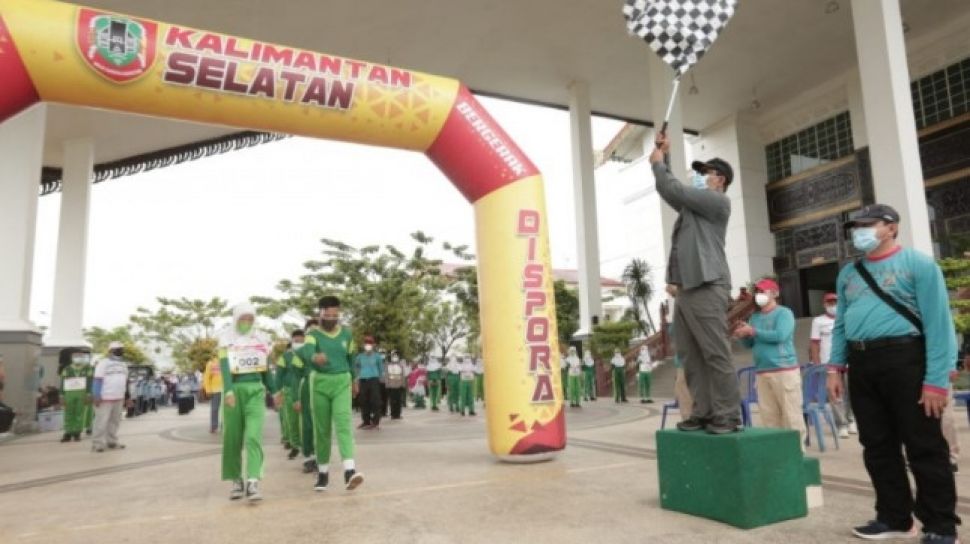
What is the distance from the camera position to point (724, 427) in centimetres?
347

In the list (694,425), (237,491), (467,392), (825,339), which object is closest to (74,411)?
(467,392)

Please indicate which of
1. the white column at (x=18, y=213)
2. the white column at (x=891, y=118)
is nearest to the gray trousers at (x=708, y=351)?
the white column at (x=891, y=118)

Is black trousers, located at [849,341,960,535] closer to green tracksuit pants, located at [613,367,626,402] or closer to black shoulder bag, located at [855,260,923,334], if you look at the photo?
black shoulder bag, located at [855,260,923,334]

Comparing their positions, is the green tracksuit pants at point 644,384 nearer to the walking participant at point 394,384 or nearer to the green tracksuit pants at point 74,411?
the walking participant at point 394,384

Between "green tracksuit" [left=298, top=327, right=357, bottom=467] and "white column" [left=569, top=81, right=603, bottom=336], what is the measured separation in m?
13.1

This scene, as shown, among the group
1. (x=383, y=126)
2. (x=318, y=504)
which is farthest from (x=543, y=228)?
(x=318, y=504)

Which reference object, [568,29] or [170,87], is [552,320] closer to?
[170,87]

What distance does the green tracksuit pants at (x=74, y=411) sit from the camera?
1080 centimetres

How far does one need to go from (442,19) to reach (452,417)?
30.5ft

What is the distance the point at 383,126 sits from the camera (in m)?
6.38

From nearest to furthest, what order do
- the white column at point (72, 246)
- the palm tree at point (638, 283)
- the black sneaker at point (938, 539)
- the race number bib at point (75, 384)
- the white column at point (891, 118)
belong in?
the black sneaker at point (938, 539)
the white column at point (891, 118)
the race number bib at point (75, 384)
the white column at point (72, 246)
the palm tree at point (638, 283)

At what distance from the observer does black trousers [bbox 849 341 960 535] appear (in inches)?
112

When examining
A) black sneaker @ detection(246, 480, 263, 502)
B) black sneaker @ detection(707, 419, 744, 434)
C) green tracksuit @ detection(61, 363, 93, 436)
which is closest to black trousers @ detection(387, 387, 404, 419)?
green tracksuit @ detection(61, 363, 93, 436)

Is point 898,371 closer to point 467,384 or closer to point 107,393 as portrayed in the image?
point 107,393
